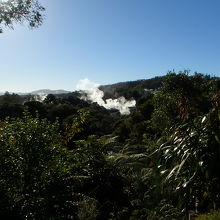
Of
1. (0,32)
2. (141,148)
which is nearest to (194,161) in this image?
(0,32)

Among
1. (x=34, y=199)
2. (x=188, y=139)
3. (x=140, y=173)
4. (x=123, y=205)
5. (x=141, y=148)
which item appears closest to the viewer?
(x=188, y=139)

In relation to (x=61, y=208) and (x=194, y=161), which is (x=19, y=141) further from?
(x=194, y=161)

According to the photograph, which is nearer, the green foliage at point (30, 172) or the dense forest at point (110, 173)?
the dense forest at point (110, 173)

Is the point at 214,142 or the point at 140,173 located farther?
the point at 140,173

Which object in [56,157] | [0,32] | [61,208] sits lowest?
[61,208]

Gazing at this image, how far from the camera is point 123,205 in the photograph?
762cm

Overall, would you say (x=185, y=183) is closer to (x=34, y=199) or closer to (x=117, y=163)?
(x=34, y=199)

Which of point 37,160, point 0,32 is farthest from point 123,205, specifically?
point 0,32

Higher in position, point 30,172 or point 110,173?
point 30,172

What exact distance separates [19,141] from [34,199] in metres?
1.02

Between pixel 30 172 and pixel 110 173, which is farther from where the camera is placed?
pixel 110 173

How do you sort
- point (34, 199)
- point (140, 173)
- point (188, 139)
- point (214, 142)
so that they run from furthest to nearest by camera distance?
1. point (140, 173)
2. point (34, 199)
3. point (188, 139)
4. point (214, 142)

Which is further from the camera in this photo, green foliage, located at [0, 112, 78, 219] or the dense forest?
green foliage, located at [0, 112, 78, 219]

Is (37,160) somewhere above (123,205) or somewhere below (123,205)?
above
